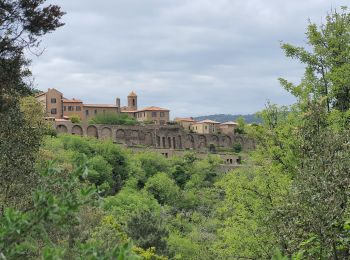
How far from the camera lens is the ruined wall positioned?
92.4 m

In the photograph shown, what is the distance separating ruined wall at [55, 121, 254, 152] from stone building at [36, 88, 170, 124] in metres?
6.15

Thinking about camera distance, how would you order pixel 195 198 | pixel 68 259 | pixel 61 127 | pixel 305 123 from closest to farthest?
pixel 305 123
pixel 68 259
pixel 195 198
pixel 61 127

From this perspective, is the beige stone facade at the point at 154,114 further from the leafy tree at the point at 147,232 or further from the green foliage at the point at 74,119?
the leafy tree at the point at 147,232

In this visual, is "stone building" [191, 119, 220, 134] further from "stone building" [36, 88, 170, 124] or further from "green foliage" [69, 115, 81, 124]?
"green foliage" [69, 115, 81, 124]

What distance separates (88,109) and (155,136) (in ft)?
54.3

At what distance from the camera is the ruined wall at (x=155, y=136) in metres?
92.4

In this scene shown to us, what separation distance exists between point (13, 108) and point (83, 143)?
60.1 metres

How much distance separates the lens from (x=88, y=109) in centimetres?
10875

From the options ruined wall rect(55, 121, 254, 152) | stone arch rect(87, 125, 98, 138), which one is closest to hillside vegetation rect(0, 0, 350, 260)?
ruined wall rect(55, 121, 254, 152)

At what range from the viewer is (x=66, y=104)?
104m

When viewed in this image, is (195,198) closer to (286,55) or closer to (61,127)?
(61,127)

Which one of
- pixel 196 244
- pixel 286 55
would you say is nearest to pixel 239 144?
pixel 196 244

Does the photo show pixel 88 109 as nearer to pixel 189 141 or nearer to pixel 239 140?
pixel 189 141

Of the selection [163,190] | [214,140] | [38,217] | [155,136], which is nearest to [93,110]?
[155,136]
